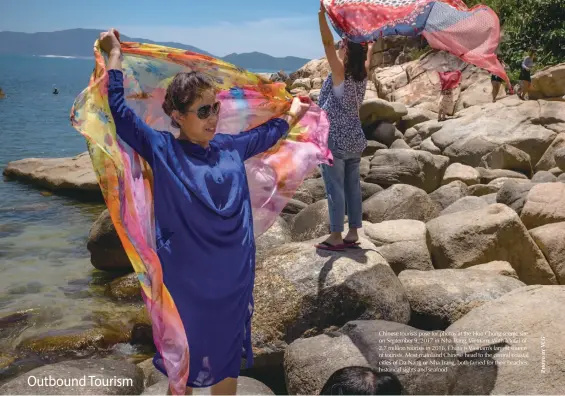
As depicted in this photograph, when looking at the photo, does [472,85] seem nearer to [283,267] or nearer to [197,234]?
[283,267]

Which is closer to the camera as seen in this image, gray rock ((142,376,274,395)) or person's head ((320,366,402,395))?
person's head ((320,366,402,395))

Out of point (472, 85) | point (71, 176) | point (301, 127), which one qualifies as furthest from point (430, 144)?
point (301, 127)

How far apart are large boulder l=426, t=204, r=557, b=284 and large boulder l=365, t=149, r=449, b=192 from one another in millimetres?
4932

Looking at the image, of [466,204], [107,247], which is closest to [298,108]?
[466,204]

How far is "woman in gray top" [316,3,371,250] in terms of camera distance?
5.34 metres

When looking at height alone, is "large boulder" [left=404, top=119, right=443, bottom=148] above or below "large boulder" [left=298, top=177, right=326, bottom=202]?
above

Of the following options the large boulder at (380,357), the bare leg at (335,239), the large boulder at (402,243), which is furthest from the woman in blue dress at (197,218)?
the large boulder at (402,243)

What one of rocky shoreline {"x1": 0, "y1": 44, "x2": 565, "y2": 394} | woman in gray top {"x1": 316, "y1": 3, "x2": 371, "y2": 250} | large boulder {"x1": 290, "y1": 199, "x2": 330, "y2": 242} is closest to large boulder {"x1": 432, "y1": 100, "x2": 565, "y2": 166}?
rocky shoreline {"x1": 0, "y1": 44, "x2": 565, "y2": 394}

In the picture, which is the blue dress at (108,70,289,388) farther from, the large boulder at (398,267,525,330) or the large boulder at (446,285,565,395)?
the large boulder at (398,267,525,330)

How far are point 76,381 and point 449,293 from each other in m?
3.51

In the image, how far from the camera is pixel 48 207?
14469 millimetres

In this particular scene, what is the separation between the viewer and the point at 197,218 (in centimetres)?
290

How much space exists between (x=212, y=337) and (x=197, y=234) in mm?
560

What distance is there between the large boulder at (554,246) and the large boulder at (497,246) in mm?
75
